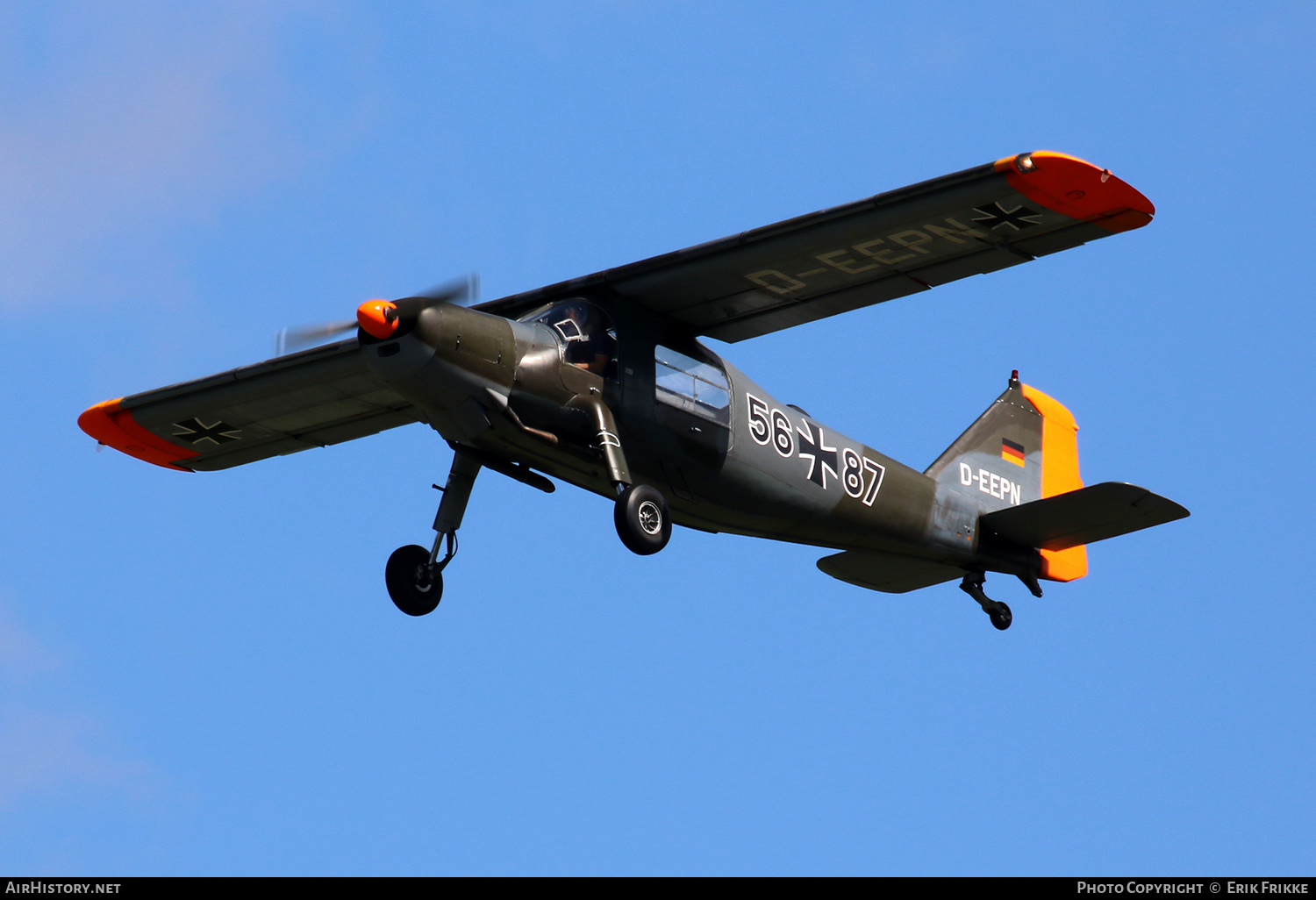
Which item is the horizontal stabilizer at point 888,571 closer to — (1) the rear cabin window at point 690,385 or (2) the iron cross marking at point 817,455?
(2) the iron cross marking at point 817,455

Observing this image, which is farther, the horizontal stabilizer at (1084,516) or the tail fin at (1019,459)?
the tail fin at (1019,459)

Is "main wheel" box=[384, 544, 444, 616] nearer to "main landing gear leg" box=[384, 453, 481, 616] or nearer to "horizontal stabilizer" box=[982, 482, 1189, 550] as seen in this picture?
"main landing gear leg" box=[384, 453, 481, 616]

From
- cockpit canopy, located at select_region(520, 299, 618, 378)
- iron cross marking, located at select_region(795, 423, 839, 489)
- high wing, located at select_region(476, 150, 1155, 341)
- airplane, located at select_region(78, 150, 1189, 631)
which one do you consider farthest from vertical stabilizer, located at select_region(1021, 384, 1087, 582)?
cockpit canopy, located at select_region(520, 299, 618, 378)

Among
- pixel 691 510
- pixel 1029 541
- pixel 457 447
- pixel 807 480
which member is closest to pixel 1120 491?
pixel 1029 541

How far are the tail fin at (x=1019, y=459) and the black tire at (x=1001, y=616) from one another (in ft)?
2.68

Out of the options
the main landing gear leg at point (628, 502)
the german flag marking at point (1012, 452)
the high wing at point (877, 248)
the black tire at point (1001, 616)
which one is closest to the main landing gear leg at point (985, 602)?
the black tire at point (1001, 616)

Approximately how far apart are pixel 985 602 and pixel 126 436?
9462 millimetres

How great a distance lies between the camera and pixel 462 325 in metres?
15.4

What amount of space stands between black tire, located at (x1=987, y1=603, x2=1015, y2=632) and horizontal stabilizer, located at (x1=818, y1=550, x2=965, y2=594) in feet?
1.78

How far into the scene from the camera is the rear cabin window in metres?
16.9

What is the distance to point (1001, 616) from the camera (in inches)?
783

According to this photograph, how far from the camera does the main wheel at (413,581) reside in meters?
16.8

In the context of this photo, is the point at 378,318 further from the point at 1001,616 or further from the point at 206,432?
the point at 1001,616
